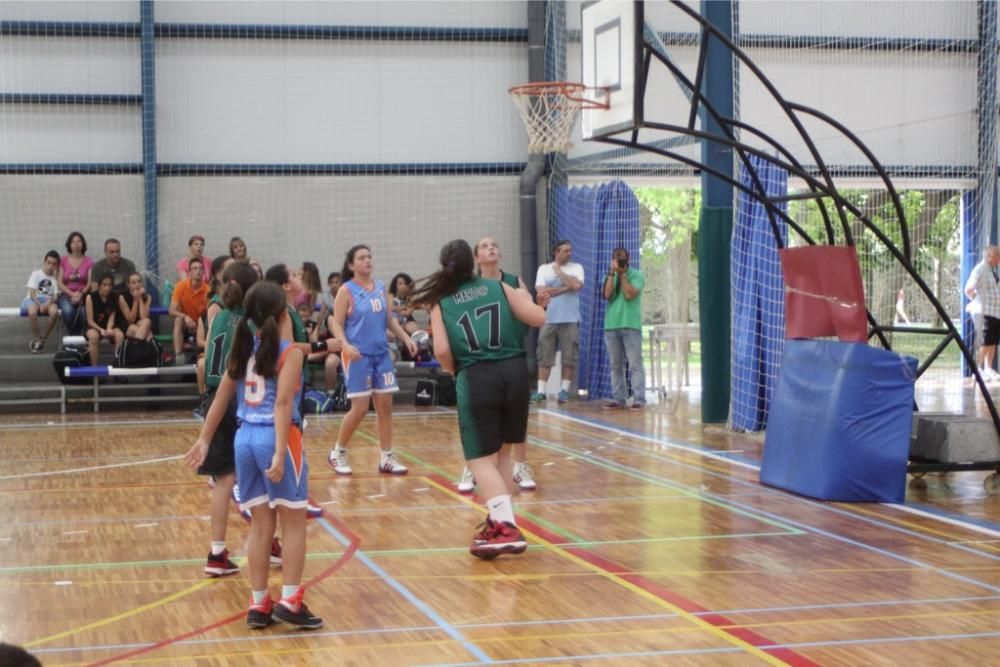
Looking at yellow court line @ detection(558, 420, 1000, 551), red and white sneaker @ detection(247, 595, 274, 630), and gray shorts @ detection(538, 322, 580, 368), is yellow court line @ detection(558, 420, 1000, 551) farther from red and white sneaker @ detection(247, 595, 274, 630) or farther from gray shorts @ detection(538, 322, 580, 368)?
gray shorts @ detection(538, 322, 580, 368)

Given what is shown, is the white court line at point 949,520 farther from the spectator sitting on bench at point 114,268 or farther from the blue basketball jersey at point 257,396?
the spectator sitting on bench at point 114,268

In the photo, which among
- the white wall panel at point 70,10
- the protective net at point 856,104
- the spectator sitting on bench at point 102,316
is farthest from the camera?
the protective net at point 856,104

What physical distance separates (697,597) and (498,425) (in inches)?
65.3

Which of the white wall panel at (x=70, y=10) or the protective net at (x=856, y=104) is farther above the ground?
the white wall panel at (x=70, y=10)

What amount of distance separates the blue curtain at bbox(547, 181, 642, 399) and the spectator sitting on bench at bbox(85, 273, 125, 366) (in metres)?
5.93

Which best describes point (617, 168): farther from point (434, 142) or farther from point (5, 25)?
point (5, 25)

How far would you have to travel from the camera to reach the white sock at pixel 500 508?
7605 mm

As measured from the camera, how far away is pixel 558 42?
19.2 metres

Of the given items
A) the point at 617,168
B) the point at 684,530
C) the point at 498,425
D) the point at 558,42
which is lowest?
the point at 684,530

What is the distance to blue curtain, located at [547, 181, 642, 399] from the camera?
16906 mm

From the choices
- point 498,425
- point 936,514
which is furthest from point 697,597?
point 936,514

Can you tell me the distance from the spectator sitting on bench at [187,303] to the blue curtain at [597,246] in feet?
16.1

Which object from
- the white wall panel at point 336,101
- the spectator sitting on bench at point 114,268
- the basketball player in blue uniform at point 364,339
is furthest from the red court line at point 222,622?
the white wall panel at point 336,101

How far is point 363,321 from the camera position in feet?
34.6
